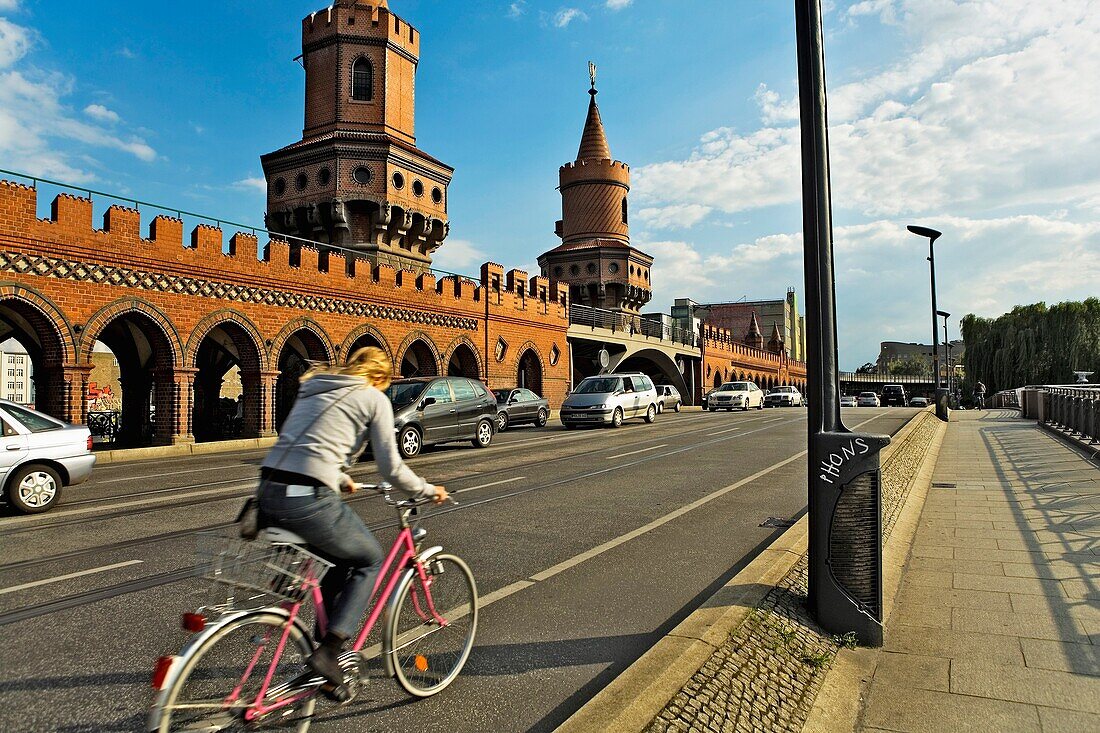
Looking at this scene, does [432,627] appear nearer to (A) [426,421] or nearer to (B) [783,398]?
(A) [426,421]

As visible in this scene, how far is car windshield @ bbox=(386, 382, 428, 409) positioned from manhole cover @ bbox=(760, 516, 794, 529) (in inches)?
376

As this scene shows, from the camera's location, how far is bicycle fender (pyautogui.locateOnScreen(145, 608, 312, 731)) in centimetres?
252

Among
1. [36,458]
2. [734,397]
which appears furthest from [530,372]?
[36,458]

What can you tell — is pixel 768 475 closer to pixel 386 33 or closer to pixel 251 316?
pixel 251 316

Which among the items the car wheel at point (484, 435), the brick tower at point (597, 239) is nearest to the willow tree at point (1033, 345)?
the brick tower at point (597, 239)

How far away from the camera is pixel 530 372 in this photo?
36875 millimetres

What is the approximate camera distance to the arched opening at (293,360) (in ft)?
81.3

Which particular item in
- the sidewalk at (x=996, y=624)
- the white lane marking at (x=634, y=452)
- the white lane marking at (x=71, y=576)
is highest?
the white lane marking at (x=634, y=452)

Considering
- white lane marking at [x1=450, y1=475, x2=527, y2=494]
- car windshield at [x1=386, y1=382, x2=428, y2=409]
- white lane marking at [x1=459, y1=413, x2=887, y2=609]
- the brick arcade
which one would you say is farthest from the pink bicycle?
the brick arcade

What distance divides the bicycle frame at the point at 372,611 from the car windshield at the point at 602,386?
2216 cm

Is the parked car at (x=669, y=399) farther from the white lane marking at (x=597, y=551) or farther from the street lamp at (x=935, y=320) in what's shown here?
the white lane marking at (x=597, y=551)

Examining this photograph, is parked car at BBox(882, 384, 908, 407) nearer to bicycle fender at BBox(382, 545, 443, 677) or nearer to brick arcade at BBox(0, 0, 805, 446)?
brick arcade at BBox(0, 0, 805, 446)

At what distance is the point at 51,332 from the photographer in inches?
669

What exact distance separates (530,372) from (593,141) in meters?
28.4
